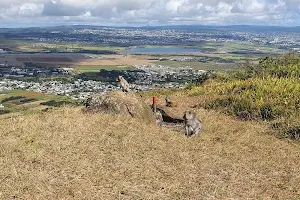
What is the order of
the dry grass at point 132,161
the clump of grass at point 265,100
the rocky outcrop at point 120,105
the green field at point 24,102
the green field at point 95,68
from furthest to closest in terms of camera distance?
the green field at point 95,68, the green field at point 24,102, the clump of grass at point 265,100, the rocky outcrop at point 120,105, the dry grass at point 132,161

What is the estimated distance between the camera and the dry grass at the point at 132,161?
21.4 feet

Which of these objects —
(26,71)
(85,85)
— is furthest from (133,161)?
(26,71)

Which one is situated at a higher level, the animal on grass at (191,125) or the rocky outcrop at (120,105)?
the rocky outcrop at (120,105)

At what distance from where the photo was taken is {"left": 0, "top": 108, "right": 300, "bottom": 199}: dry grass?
6.52 m

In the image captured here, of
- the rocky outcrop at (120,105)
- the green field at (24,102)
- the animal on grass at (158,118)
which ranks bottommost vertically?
the green field at (24,102)

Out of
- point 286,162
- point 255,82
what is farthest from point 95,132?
point 255,82

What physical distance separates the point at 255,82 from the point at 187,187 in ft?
35.9

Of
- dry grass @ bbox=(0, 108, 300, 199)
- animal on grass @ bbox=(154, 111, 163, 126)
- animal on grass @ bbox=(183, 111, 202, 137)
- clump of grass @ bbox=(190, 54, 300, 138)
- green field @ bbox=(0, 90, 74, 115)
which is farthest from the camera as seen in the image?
green field @ bbox=(0, 90, 74, 115)

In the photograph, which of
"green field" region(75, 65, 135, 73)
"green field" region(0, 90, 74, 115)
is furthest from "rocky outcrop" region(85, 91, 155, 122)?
"green field" region(75, 65, 135, 73)

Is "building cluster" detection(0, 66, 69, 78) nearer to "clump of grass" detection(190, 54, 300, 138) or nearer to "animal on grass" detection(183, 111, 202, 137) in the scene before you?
"clump of grass" detection(190, 54, 300, 138)

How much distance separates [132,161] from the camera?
7.88 meters

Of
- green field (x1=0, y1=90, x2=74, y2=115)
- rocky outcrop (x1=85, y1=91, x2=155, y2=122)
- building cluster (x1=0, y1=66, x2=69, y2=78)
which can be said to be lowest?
building cluster (x1=0, y1=66, x2=69, y2=78)

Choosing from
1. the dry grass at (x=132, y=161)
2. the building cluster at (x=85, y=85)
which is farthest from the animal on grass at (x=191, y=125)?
the building cluster at (x=85, y=85)

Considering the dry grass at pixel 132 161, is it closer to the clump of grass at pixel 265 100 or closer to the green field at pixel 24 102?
the clump of grass at pixel 265 100
